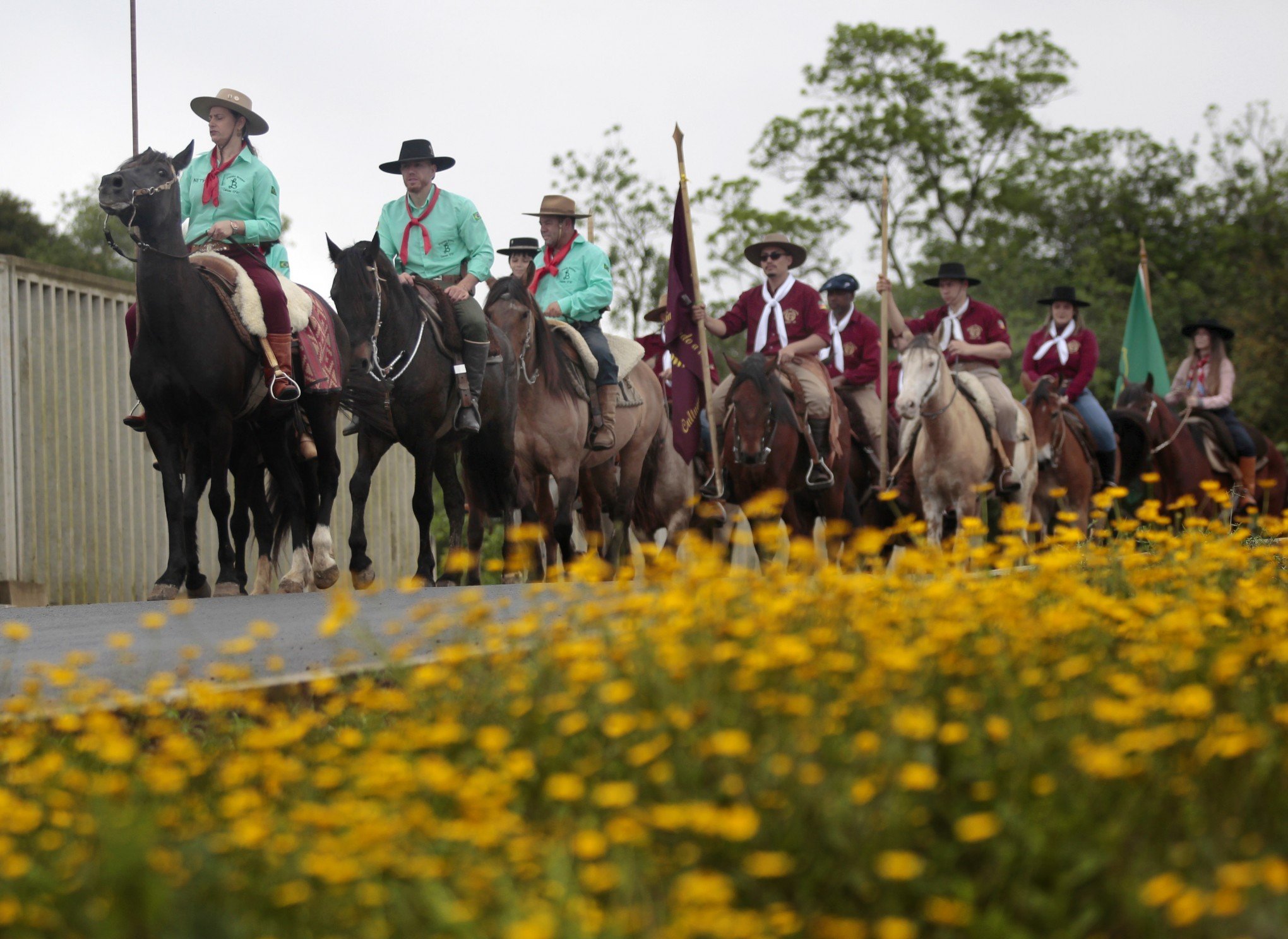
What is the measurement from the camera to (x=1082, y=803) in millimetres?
3672

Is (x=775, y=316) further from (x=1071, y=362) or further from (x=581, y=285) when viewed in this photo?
(x=1071, y=362)

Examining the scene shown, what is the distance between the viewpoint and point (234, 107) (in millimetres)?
12281

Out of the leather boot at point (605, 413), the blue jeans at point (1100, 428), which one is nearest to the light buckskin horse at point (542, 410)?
the leather boot at point (605, 413)

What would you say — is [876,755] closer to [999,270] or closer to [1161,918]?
[1161,918]

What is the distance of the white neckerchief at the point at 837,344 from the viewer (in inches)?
649

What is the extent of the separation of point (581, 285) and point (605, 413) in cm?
118

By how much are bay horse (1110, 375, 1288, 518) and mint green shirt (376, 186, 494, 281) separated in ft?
28.2

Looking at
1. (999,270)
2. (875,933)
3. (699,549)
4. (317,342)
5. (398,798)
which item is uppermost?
(999,270)

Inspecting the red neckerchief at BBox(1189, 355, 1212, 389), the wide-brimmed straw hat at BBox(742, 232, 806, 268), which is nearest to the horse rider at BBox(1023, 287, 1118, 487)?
the red neckerchief at BBox(1189, 355, 1212, 389)

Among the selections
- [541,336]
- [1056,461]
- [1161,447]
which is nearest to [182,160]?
[541,336]

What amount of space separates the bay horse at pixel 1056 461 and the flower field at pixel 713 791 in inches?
456

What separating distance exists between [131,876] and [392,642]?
12.6 ft

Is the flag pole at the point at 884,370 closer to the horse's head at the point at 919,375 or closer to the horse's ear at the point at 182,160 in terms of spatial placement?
the horse's head at the point at 919,375

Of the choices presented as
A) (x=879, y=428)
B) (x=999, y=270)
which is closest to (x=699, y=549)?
(x=879, y=428)
